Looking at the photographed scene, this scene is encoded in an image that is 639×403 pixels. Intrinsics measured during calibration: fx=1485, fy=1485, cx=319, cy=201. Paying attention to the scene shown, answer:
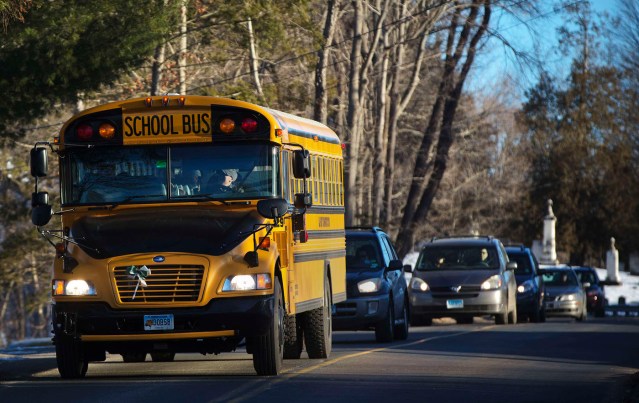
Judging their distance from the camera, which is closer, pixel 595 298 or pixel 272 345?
pixel 272 345

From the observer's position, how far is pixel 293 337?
1723 centimetres

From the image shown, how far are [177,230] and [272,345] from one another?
58.9 inches

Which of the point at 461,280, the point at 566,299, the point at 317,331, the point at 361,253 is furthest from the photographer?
the point at 566,299

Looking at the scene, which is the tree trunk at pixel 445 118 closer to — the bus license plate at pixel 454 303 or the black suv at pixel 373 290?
the bus license plate at pixel 454 303

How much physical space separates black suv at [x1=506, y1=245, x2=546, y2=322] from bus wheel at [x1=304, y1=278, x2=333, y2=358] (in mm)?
15778

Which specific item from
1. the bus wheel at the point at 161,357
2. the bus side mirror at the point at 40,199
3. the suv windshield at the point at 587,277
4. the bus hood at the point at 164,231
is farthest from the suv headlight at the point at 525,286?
the bus side mirror at the point at 40,199

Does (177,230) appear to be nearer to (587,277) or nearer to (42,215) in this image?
(42,215)

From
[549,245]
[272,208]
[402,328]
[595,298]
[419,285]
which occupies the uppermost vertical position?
[272,208]

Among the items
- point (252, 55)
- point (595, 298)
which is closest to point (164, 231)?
point (252, 55)

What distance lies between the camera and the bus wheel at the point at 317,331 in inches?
709

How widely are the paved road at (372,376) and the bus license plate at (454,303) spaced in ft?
19.4

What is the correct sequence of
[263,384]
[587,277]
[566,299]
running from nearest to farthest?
[263,384] → [566,299] → [587,277]

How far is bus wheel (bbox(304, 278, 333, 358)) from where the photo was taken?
18.0 m

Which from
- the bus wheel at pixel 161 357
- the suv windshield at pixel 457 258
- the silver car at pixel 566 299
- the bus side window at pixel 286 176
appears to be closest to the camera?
the bus side window at pixel 286 176
